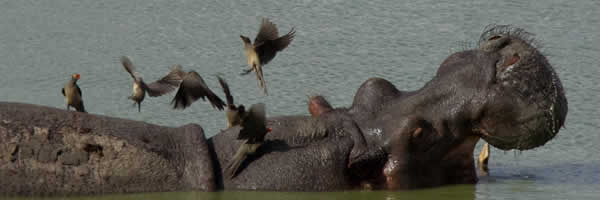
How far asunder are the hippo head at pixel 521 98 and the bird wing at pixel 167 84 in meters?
3.14

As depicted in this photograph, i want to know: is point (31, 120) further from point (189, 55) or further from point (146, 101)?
point (189, 55)

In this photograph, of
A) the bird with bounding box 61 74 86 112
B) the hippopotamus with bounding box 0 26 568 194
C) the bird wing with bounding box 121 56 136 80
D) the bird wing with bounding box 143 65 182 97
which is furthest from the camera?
the bird wing with bounding box 121 56 136 80

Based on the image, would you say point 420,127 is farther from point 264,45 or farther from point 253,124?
point 264,45

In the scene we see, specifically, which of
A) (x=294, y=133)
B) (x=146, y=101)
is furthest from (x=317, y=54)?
(x=294, y=133)

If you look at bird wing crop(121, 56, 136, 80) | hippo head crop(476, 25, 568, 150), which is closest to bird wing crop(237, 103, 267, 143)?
hippo head crop(476, 25, 568, 150)

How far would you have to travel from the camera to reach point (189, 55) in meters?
11.0

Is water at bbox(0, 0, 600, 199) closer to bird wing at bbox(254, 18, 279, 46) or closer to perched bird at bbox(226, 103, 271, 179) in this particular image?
bird wing at bbox(254, 18, 279, 46)

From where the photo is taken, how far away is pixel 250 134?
5.32 m

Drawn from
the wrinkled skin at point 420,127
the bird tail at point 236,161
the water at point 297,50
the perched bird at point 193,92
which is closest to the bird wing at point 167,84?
the water at point 297,50

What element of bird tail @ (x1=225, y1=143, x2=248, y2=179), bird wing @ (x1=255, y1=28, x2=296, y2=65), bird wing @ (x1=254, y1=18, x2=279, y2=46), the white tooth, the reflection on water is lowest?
the reflection on water

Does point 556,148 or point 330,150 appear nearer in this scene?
point 330,150

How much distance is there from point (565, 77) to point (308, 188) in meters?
4.34

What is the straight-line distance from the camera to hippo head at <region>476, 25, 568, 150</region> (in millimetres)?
5246

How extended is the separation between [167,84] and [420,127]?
3210 millimetres
